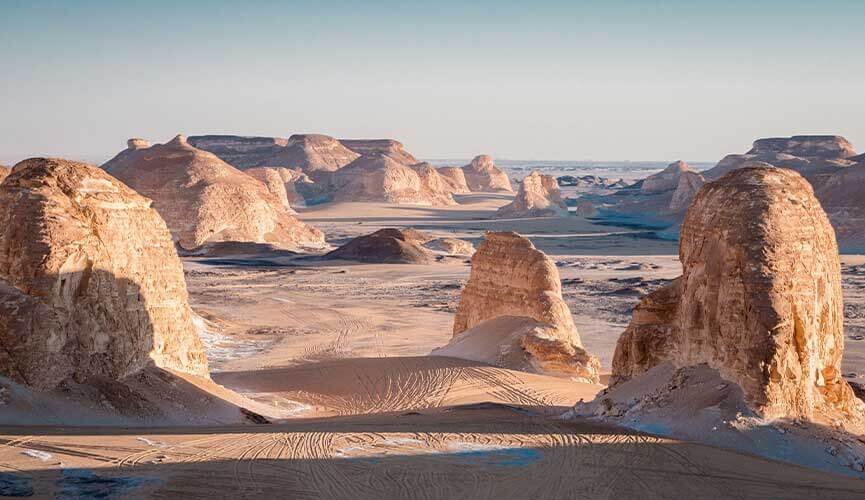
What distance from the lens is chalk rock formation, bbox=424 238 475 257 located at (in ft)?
181

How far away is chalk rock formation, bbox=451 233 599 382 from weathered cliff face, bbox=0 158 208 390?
8.11 meters

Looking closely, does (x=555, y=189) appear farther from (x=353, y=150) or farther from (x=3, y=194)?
(x=3, y=194)

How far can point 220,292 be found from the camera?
3859 cm

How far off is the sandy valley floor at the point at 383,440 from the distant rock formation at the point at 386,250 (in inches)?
667

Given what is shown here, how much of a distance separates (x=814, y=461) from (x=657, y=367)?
9.79 feet

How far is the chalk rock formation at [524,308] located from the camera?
64.2ft

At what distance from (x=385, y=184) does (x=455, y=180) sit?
22198 mm

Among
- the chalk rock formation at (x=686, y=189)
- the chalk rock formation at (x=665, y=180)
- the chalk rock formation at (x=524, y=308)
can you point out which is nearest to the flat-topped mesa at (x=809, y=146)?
the chalk rock formation at (x=665, y=180)

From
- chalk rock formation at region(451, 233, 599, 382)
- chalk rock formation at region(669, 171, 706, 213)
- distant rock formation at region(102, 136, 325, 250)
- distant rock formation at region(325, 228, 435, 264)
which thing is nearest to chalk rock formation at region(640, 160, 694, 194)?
chalk rock formation at region(669, 171, 706, 213)

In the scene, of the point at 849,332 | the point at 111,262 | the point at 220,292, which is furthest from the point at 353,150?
the point at 111,262

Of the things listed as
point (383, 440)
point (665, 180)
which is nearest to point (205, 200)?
point (383, 440)

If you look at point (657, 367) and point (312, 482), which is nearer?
point (312, 482)

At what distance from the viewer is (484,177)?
127 m

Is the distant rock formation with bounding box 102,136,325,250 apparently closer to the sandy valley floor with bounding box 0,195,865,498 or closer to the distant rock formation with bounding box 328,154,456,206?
the sandy valley floor with bounding box 0,195,865,498
